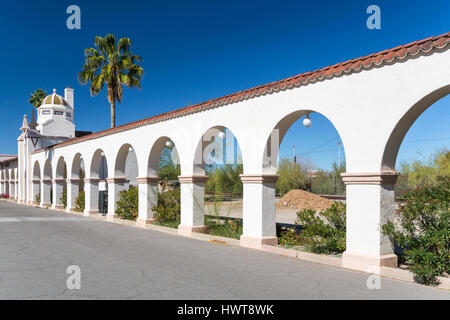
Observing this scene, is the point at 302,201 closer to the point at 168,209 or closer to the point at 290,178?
the point at 290,178

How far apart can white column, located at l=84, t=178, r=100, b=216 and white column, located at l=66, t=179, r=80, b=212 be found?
2940mm

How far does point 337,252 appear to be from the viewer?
9039mm

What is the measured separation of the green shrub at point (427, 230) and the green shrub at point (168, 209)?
9124 millimetres

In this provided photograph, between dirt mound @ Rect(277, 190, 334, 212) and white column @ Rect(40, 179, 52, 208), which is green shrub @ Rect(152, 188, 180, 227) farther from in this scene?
white column @ Rect(40, 179, 52, 208)

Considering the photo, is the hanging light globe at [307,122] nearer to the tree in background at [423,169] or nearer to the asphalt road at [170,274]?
the asphalt road at [170,274]

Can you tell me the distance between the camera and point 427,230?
683cm

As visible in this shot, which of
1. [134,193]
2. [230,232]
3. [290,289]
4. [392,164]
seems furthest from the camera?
[134,193]

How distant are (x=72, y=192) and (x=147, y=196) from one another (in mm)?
9932

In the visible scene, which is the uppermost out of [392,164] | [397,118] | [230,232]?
[397,118]

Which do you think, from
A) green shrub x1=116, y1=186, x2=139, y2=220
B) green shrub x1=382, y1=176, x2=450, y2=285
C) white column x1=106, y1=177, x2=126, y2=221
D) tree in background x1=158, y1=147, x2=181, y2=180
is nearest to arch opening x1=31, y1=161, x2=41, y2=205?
tree in background x1=158, y1=147, x2=181, y2=180

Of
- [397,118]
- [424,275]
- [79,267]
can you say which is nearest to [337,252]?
[424,275]

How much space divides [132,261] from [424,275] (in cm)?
544
